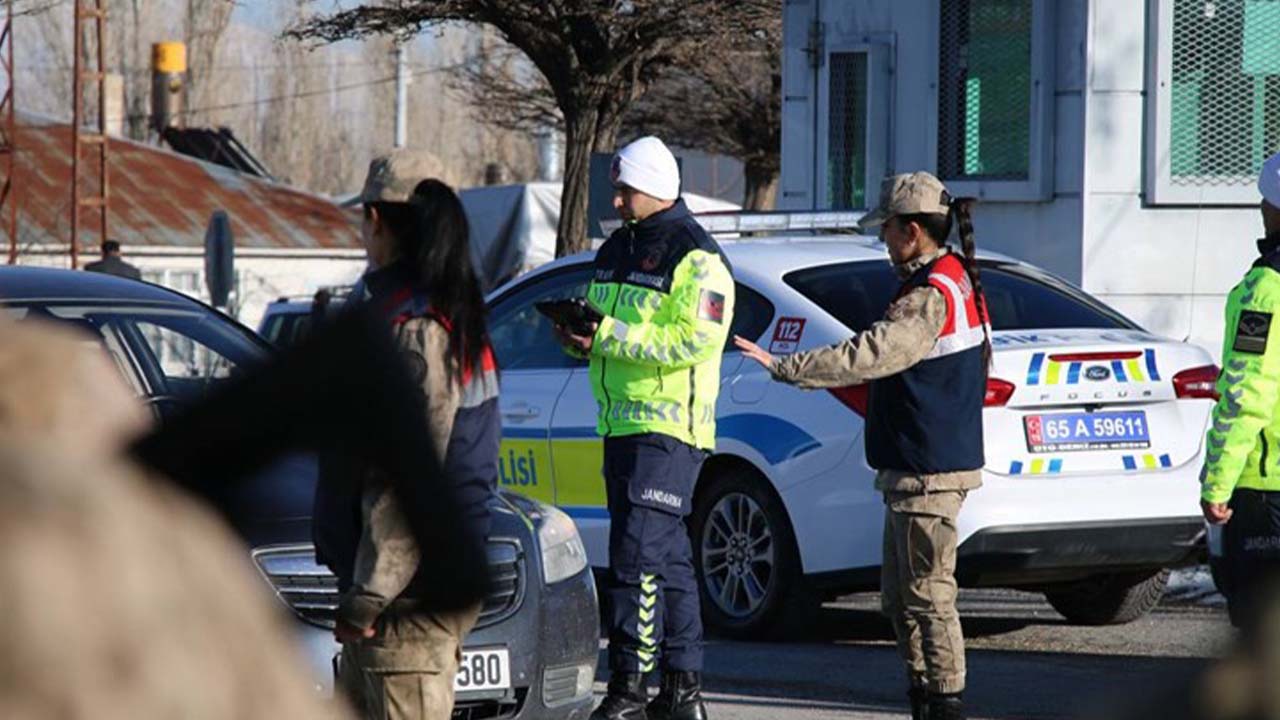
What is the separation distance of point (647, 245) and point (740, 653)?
7.93ft

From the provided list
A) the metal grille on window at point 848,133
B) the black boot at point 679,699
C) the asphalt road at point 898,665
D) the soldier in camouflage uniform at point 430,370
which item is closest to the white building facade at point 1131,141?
the metal grille on window at point 848,133

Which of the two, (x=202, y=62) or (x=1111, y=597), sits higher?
(x=202, y=62)

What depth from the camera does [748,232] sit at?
10.3 metres

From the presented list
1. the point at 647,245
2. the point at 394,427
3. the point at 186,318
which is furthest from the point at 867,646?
the point at 394,427

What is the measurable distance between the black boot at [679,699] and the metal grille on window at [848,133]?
7.36 metres

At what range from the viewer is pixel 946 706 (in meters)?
6.83

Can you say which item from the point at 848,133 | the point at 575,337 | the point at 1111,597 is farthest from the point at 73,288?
the point at 848,133

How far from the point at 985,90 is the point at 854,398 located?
5.10 meters

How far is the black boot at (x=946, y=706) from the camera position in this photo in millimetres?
6824

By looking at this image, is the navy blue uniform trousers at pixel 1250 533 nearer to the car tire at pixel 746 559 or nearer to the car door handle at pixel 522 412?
the car tire at pixel 746 559

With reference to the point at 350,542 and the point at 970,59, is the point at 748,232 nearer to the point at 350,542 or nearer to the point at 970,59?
the point at 970,59

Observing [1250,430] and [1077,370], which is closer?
[1250,430]

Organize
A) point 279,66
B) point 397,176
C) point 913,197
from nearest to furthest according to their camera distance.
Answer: point 397,176 < point 913,197 < point 279,66

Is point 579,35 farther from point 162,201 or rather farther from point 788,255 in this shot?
point 162,201
